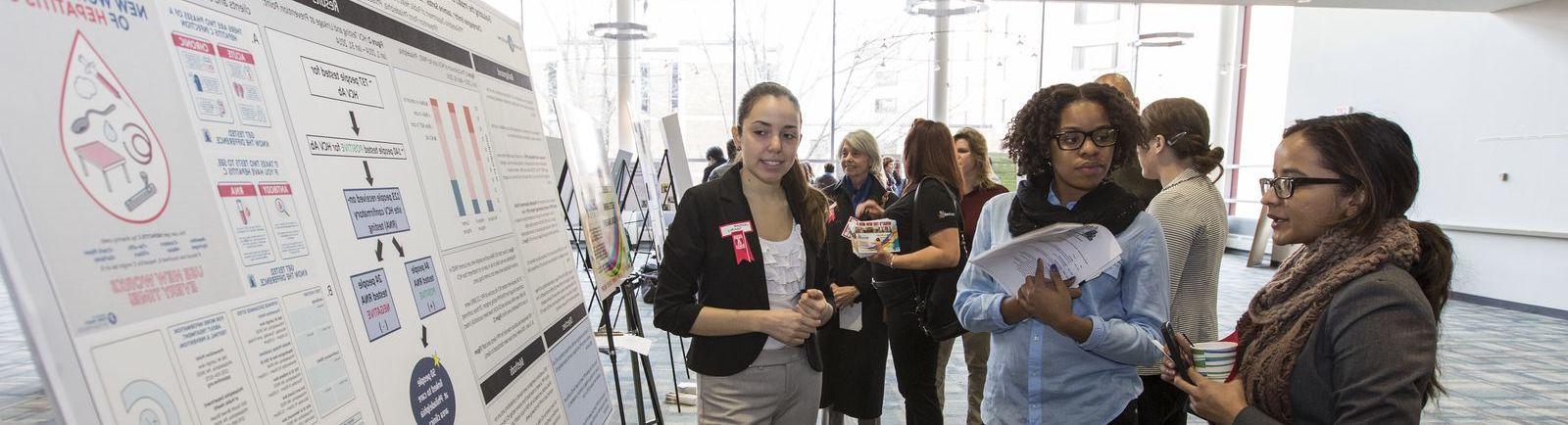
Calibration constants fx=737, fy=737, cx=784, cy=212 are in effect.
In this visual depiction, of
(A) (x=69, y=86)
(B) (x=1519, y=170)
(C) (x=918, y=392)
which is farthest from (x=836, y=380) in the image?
(B) (x=1519, y=170)

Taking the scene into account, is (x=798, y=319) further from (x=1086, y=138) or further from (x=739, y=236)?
(x=1086, y=138)

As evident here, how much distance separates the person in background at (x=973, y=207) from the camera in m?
3.13

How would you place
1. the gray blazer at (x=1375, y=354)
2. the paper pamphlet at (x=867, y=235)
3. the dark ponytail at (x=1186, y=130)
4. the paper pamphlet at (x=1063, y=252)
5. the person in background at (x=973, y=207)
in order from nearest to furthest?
the gray blazer at (x=1375, y=354)
the paper pamphlet at (x=1063, y=252)
the dark ponytail at (x=1186, y=130)
the paper pamphlet at (x=867, y=235)
the person in background at (x=973, y=207)

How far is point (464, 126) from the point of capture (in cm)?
135

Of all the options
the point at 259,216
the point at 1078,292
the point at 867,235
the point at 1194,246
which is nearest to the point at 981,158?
the point at 867,235

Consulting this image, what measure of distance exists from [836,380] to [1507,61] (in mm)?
7945

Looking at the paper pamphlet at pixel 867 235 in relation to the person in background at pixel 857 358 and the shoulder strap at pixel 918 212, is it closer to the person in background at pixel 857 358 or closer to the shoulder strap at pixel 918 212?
→ the person in background at pixel 857 358

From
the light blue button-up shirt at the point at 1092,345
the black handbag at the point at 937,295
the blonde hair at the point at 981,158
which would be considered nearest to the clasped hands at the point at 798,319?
the light blue button-up shirt at the point at 1092,345

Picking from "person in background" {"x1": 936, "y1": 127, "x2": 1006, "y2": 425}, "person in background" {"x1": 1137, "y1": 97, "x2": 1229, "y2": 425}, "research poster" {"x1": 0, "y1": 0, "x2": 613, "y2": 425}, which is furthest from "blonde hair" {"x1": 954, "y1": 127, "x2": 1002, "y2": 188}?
"research poster" {"x1": 0, "y1": 0, "x2": 613, "y2": 425}

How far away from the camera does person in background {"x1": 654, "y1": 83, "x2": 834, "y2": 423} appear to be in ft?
5.60

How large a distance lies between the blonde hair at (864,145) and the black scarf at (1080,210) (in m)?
2.04

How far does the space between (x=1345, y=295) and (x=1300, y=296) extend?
0.33 ft

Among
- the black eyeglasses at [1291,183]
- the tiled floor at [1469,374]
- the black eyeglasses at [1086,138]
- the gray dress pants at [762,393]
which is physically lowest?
the tiled floor at [1469,374]

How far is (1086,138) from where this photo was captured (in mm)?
1593
